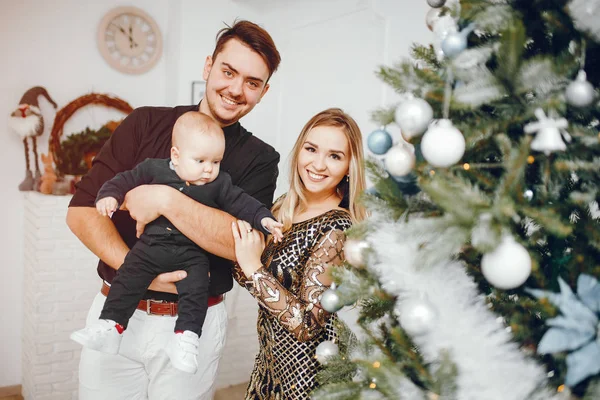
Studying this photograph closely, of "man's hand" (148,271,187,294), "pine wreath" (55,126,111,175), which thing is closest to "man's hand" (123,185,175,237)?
"man's hand" (148,271,187,294)

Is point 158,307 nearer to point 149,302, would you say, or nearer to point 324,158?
point 149,302

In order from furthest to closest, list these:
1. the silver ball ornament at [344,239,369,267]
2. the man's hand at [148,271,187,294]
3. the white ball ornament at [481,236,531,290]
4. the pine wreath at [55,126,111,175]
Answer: the pine wreath at [55,126,111,175]
the man's hand at [148,271,187,294]
the silver ball ornament at [344,239,369,267]
the white ball ornament at [481,236,531,290]

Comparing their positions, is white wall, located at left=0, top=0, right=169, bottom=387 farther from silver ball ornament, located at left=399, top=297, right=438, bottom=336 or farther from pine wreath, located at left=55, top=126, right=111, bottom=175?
silver ball ornament, located at left=399, top=297, right=438, bottom=336

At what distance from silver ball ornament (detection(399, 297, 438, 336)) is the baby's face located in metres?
0.86

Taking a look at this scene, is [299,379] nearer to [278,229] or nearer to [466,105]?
[278,229]

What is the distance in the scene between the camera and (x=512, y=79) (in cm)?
69

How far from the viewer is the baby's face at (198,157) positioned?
138 cm

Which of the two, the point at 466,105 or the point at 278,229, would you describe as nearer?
the point at 466,105

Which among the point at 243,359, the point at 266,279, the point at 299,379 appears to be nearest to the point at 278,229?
the point at 266,279

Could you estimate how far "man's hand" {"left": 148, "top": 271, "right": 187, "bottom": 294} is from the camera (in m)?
1.43

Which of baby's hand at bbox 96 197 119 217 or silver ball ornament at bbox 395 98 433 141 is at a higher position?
silver ball ornament at bbox 395 98 433 141

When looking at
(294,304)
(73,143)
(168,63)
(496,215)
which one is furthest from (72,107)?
(496,215)

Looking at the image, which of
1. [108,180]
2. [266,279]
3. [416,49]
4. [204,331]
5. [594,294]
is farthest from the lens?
[204,331]

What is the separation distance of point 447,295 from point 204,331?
1.08 m
